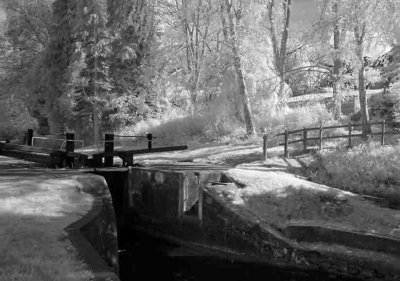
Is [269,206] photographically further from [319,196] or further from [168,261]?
[168,261]

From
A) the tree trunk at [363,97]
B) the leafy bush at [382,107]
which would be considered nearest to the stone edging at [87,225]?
the tree trunk at [363,97]

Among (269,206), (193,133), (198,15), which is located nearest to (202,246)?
(269,206)

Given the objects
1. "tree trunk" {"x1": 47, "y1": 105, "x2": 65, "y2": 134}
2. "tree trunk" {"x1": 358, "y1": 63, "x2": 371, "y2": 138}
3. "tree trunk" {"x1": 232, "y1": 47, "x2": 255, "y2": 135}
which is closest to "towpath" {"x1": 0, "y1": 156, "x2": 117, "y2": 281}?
"tree trunk" {"x1": 358, "y1": 63, "x2": 371, "y2": 138}

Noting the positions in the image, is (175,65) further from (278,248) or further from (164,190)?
(278,248)

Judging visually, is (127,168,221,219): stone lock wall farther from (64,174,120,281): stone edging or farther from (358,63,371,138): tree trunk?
(358,63,371,138): tree trunk

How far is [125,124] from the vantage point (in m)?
29.5

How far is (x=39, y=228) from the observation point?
733 centimetres

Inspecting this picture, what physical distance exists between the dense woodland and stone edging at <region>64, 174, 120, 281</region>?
41.7ft

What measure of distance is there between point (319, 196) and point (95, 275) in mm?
7980

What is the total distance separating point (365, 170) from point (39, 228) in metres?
11.1

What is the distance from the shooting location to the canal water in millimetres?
9898

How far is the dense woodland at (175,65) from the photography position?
22.9 metres

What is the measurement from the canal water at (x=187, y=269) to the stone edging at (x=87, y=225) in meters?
1.86

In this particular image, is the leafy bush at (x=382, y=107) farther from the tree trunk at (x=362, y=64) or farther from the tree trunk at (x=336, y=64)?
the tree trunk at (x=362, y=64)
